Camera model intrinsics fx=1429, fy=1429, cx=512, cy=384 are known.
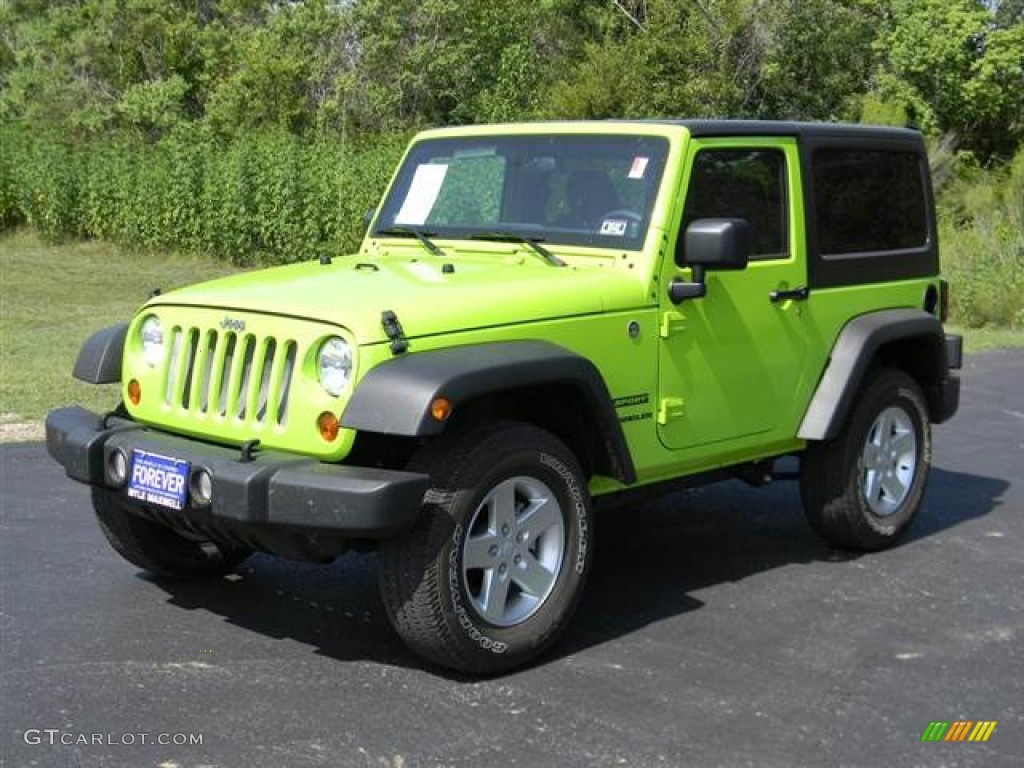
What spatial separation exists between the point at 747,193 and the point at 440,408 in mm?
2164

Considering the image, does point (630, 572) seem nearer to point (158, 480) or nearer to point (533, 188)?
point (533, 188)

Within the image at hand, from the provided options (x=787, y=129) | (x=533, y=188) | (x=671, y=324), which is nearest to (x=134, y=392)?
(x=533, y=188)

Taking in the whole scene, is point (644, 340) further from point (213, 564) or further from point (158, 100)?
point (158, 100)

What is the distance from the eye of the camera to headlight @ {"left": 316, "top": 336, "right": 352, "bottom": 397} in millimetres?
4688

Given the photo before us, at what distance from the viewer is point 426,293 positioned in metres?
5.00

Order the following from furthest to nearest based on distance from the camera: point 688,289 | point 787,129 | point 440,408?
point 787,129
point 688,289
point 440,408

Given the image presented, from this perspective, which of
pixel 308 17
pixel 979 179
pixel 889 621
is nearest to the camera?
pixel 889 621

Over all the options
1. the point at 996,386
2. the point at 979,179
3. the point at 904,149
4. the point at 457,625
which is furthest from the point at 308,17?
the point at 457,625

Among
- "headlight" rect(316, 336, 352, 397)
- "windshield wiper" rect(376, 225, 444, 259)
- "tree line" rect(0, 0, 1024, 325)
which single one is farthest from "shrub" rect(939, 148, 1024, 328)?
"headlight" rect(316, 336, 352, 397)

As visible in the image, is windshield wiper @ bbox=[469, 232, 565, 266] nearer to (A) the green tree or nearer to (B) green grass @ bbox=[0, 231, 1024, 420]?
(B) green grass @ bbox=[0, 231, 1024, 420]

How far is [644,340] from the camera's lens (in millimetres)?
5441

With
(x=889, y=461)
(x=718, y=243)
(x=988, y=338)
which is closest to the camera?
(x=718, y=243)

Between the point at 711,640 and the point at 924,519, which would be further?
the point at 924,519

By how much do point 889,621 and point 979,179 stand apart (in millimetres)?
20915
